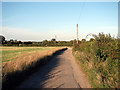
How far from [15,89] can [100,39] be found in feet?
21.3

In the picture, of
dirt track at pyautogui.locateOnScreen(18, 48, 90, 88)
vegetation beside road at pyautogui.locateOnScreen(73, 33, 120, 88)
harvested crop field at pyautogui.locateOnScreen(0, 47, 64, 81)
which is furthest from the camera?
harvested crop field at pyautogui.locateOnScreen(0, 47, 64, 81)

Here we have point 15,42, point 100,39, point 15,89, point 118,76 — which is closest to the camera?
point 118,76

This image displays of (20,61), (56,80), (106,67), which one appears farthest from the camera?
(20,61)

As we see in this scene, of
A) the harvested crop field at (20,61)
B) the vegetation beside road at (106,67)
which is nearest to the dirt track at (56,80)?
the vegetation beside road at (106,67)

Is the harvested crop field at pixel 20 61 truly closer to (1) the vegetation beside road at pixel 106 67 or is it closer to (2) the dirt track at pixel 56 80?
(2) the dirt track at pixel 56 80

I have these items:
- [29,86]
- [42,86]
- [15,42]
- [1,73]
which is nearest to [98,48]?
[42,86]

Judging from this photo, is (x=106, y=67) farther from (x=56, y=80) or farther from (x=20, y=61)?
(x=20, y=61)

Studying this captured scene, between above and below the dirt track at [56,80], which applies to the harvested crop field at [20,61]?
above

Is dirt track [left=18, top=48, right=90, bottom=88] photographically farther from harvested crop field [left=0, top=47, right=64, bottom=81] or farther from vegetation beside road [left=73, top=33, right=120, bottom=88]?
harvested crop field [left=0, top=47, right=64, bottom=81]

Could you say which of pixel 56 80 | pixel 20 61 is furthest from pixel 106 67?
pixel 20 61

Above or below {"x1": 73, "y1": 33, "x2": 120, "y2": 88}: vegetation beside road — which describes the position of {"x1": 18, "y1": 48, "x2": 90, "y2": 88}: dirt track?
below

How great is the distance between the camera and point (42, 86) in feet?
17.6

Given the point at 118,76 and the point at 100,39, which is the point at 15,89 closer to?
the point at 118,76

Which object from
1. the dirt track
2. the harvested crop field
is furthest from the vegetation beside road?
the harvested crop field
